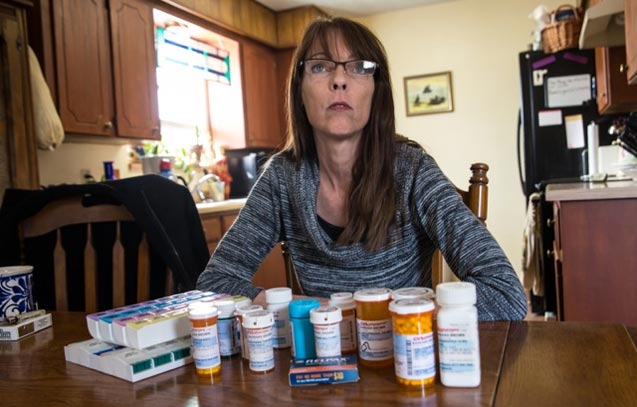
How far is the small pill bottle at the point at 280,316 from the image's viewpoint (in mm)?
754

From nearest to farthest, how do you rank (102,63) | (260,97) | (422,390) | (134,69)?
(422,390) < (102,63) < (134,69) < (260,97)

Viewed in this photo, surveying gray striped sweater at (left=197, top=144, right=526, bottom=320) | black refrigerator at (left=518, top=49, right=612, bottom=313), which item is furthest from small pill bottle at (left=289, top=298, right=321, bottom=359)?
black refrigerator at (left=518, top=49, right=612, bottom=313)

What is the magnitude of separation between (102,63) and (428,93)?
2.77 meters

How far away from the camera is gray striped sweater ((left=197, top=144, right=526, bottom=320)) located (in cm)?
109

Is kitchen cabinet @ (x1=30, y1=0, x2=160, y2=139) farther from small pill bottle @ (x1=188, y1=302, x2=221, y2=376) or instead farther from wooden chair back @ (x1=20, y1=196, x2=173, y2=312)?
small pill bottle @ (x1=188, y1=302, x2=221, y2=376)

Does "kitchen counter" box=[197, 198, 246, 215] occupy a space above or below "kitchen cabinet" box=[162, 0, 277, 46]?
below

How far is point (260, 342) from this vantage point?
68 centimetres

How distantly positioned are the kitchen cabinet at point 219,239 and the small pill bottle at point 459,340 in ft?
7.60

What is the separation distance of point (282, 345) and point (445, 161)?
13.5 ft

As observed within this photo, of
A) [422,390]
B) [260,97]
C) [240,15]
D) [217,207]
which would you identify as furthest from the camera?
[260,97]

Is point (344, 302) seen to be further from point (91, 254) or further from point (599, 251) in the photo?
point (599, 251)

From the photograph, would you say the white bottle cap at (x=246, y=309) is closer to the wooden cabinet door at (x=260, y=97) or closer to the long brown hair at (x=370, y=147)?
the long brown hair at (x=370, y=147)

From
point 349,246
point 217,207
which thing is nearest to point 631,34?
point 349,246

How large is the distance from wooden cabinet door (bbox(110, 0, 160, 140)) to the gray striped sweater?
6.42ft
